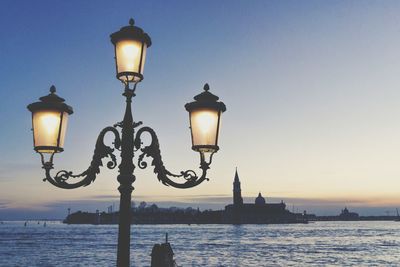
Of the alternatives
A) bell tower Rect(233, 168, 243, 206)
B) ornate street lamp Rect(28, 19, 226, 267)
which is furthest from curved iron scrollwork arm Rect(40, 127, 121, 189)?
bell tower Rect(233, 168, 243, 206)

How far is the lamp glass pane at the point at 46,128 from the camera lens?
4008 mm

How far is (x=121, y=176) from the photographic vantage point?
396 centimetres

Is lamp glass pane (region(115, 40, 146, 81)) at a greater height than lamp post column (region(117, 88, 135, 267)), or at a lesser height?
greater

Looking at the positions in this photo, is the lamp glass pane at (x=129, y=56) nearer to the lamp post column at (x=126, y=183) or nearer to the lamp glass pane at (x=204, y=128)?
the lamp post column at (x=126, y=183)

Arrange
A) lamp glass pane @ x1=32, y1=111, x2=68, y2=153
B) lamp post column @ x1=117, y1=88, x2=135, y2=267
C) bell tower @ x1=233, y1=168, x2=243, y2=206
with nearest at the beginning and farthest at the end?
lamp post column @ x1=117, y1=88, x2=135, y2=267 < lamp glass pane @ x1=32, y1=111, x2=68, y2=153 < bell tower @ x1=233, y1=168, x2=243, y2=206

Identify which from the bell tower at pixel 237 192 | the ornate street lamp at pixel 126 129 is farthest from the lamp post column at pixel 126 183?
the bell tower at pixel 237 192

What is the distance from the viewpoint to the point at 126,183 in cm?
A: 395

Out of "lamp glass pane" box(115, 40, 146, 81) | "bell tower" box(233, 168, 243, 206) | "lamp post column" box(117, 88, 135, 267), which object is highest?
"bell tower" box(233, 168, 243, 206)

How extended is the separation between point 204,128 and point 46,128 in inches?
59.1

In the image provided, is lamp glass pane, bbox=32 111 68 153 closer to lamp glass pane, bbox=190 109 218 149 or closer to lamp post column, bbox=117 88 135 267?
lamp post column, bbox=117 88 135 267

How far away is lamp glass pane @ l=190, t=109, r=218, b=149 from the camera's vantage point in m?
4.10

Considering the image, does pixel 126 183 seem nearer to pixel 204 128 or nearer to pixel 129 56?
pixel 204 128

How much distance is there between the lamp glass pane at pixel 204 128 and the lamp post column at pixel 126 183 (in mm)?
626

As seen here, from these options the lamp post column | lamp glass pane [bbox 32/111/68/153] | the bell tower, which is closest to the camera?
the lamp post column
